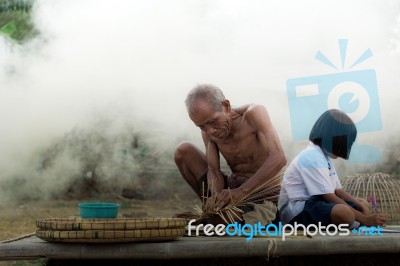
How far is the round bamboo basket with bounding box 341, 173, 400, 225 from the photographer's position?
381 cm

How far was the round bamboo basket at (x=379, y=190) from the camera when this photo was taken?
3811 millimetres

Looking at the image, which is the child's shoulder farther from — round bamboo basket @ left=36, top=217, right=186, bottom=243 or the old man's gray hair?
round bamboo basket @ left=36, top=217, right=186, bottom=243

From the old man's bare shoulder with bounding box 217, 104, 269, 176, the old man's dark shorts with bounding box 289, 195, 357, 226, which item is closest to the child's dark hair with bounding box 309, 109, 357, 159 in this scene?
the old man's dark shorts with bounding box 289, 195, 357, 226

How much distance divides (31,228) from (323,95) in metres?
2.90

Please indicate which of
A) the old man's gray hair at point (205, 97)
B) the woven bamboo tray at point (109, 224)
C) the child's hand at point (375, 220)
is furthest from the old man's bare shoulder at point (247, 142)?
the woven bamboo tray at point (109, 224)

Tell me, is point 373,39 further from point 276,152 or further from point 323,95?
point 276,152

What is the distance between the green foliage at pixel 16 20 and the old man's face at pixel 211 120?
10.8 ft

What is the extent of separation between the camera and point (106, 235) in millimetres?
2291

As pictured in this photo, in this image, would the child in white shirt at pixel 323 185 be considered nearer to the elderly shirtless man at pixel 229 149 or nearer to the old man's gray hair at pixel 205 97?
the elderly shirtless man at pixel 229 149

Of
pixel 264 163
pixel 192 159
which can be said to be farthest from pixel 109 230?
pixel 192 159

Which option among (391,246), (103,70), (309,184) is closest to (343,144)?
(309,184)

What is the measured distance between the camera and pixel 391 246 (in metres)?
2.51

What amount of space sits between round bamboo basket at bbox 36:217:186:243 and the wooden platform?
36mm

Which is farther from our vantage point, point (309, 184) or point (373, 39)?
point (373, 39)
